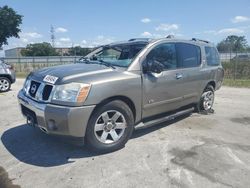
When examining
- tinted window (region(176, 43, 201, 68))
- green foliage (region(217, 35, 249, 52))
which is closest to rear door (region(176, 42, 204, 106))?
tinted window (region(176, 43, 201, 68))

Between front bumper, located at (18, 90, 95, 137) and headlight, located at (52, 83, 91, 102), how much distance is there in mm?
123

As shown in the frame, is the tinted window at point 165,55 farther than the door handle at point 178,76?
No

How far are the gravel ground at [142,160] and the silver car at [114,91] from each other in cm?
33

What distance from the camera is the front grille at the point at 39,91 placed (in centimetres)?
425

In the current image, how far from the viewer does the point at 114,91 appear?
4430mm

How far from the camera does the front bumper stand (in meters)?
4.00

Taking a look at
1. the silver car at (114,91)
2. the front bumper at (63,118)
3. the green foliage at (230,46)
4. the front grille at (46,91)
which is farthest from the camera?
the green foliage at (230,46)

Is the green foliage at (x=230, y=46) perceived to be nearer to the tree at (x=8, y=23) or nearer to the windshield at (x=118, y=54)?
the windshield at (x=118, y=54)

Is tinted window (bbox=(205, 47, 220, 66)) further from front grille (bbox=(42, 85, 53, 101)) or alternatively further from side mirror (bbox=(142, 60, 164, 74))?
front grille (bbox=(42, 85, 53, 101))

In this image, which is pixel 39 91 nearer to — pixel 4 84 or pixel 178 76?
pixel 178 76

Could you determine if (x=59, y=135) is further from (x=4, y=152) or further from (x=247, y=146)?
(x=247, y=146)

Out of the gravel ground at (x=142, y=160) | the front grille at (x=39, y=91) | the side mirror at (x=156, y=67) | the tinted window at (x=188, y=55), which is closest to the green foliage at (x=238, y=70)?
the tinted window at (x=188, y=55)

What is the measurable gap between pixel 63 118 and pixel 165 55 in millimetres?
2432

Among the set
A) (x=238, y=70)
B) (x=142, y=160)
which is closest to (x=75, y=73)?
(x=142, y=160)
